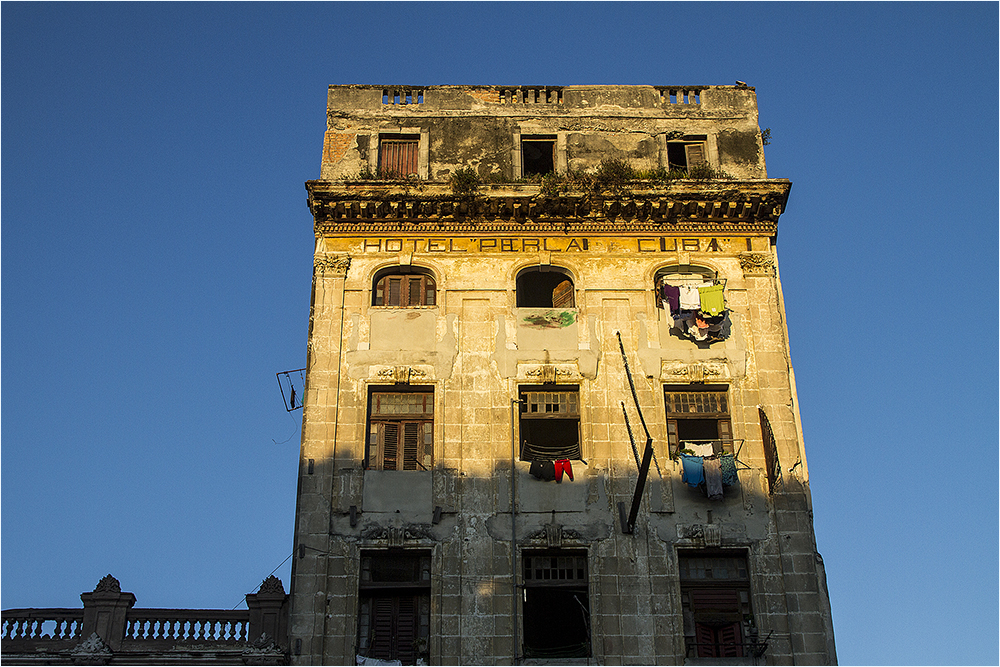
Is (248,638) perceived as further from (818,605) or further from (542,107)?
(542,107)

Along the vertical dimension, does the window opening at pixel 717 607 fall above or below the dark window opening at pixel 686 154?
below

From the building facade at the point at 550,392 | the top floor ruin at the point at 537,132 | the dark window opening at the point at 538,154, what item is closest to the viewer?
the building facade at the point at 550,392

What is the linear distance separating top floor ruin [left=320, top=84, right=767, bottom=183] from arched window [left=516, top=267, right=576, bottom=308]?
8.20 ft

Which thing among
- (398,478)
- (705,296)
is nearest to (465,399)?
(398,478)

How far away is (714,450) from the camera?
24.6 meters

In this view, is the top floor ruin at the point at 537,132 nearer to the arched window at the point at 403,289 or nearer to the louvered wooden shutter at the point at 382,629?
the arched window at the point at 403,289

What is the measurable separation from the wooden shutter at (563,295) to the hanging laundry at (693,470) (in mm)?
5062

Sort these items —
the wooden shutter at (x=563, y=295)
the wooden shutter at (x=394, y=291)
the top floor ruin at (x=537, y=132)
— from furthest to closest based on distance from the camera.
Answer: the top floor ruin at (x=537, y=132) < the wooden shutter at (x=563, y=295) < the wooden shutter at (x=394, y=291)

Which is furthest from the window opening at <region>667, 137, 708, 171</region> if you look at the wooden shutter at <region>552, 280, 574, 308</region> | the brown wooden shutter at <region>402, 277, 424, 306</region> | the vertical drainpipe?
the vertical drainpipe

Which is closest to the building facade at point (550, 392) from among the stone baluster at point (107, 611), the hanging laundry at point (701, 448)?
the hanging laundry at point (701, 448)

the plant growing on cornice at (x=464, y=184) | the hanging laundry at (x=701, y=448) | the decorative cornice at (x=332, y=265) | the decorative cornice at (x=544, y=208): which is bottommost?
the hanging laundry at (x=701, y=448)

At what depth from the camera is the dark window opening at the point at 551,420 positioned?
2478 cm

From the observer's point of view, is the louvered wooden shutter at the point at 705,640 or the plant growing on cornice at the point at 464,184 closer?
the louvered wooden shutter at the point at 705,640

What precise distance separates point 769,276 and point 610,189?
4411 mm
